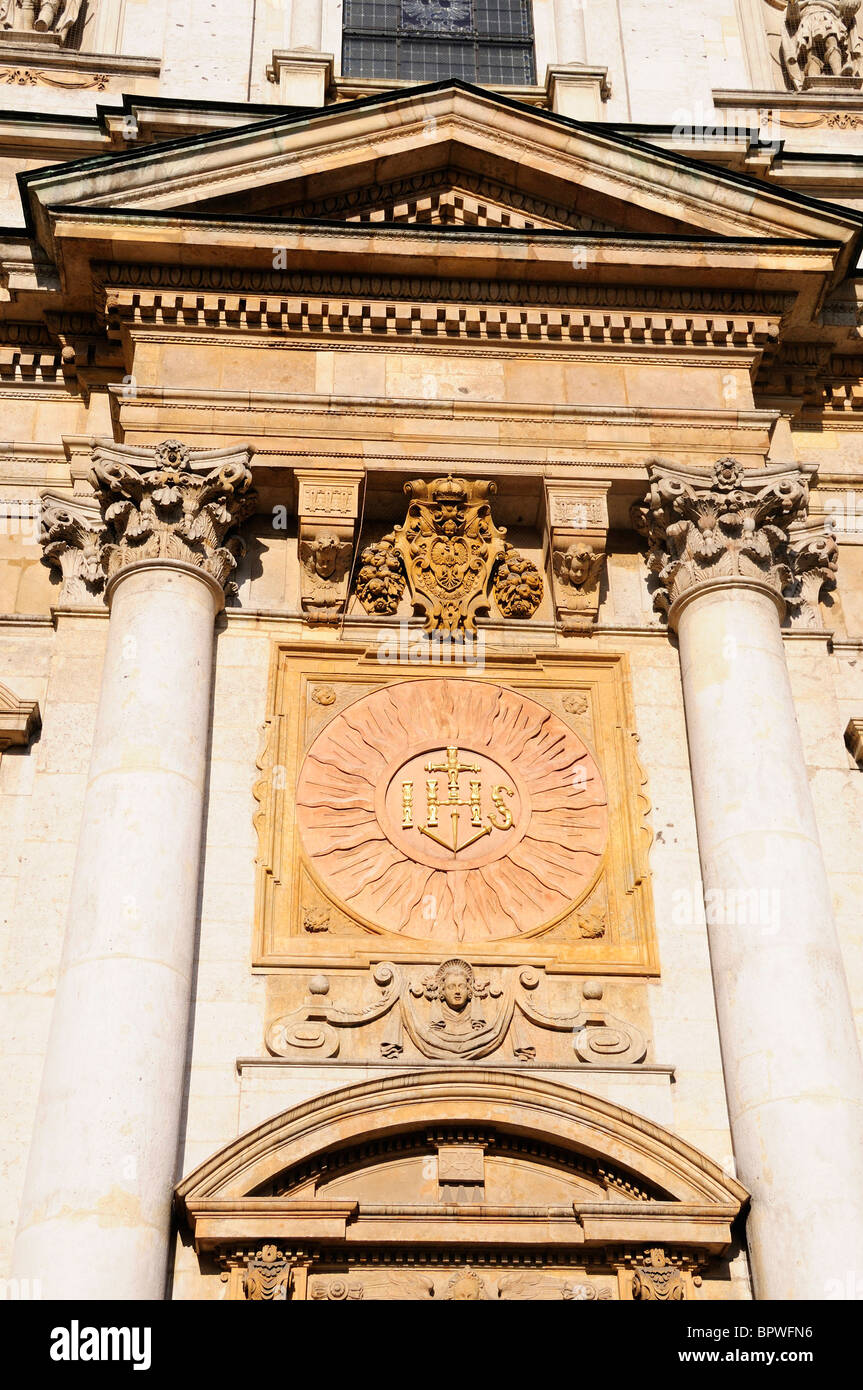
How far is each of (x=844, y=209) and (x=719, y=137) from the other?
3.15 meters

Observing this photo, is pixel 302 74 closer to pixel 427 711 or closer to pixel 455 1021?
pixel 427 711

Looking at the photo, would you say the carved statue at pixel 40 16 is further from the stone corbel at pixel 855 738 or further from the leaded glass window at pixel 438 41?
the stone corbel at pixel 855 738

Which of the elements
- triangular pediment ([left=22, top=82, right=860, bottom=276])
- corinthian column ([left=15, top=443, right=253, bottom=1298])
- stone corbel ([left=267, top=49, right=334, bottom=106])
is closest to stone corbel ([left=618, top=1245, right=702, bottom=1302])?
corinthian column ([left=15, top=443, right=253, bottom=1298])

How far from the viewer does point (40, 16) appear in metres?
20.5

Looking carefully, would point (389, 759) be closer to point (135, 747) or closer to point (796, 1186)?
point (135, 747)

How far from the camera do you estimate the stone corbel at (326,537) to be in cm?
1486

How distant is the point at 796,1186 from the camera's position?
11.5 m

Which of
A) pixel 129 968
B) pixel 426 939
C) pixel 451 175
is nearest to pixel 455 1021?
pixel 426 939

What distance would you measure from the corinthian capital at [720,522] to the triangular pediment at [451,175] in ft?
7.94

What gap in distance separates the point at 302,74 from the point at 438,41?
2102mm

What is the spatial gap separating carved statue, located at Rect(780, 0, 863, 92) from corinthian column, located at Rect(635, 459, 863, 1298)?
26.4 ft

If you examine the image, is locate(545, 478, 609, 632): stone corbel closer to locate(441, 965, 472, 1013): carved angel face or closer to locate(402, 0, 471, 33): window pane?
locate(441, 965, 472, 1013): carved angel face

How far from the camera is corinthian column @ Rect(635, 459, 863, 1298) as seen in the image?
37.7 feet

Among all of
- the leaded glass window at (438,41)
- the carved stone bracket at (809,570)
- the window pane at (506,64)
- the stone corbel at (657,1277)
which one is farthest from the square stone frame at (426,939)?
the window pane at (506,64)
